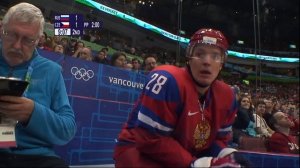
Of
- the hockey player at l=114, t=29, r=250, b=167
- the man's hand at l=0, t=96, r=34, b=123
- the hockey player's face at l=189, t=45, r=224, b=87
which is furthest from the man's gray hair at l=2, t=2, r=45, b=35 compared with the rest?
the hockey player's face at l=189, t=45, r=224, b=87

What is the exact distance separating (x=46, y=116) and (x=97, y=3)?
2.57 meters

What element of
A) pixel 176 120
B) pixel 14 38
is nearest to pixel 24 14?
pixel 14 38

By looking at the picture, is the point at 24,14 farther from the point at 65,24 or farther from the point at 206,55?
the point at 65,24

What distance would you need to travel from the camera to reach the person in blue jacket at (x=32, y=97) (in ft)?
5.08

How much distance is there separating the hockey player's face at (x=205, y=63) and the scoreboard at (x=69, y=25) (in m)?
1.87

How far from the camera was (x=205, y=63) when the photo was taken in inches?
65.4

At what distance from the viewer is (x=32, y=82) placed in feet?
5.47

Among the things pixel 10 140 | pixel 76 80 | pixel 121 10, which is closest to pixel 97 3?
pixel 121 10

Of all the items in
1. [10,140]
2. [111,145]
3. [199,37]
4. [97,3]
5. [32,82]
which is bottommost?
[111,145]

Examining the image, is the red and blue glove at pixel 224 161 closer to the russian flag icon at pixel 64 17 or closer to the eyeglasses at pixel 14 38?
the eyeglasses at pixel 14 38

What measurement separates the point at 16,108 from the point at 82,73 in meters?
1.99

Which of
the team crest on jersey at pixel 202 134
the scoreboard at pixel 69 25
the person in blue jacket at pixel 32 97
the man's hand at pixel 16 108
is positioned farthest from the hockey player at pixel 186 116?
the scoreboard at pixel 69 25

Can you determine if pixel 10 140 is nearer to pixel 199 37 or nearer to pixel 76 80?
pixel 199 37

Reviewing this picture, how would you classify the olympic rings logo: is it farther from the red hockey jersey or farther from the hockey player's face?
the hockey player's face
